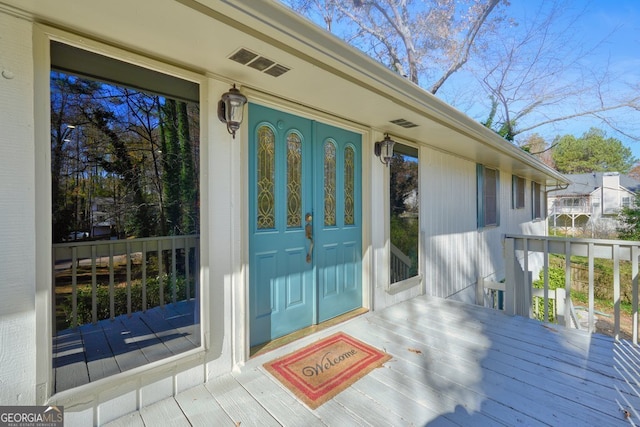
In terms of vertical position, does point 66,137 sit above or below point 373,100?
below

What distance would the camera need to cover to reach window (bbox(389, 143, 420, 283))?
348cm

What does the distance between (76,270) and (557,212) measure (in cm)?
2896

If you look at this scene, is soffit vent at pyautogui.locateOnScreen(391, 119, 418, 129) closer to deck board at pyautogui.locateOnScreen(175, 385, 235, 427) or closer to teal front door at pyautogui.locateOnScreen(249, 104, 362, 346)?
teal front door at pyautogui.locateOnScreen(249, 104, 362, 346)

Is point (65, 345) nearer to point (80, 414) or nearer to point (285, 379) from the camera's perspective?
Answer: point (80, 414)

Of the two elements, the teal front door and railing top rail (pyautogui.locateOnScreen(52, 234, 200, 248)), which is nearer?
railing top rail (pyautogui.locateOnScreen(52, 234, 200, 248))

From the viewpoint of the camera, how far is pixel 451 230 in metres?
4.75

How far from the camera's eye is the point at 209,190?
76.3 inches

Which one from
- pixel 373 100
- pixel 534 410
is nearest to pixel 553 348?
pixel 534 410

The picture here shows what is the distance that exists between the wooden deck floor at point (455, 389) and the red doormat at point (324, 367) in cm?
7

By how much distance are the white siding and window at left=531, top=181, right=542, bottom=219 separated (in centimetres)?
1131

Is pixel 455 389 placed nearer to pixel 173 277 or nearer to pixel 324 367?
pixel 324 367

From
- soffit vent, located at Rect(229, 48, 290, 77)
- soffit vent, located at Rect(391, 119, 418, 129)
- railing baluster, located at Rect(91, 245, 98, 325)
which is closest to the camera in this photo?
soffit vent, located at Rect(229, 48, 290, 77)

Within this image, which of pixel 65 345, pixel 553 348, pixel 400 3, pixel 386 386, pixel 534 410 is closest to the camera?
pixel 534 410

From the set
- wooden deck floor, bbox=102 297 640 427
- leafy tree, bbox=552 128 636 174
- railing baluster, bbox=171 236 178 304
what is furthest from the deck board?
leafy tree, bbox=552 128 636 174
